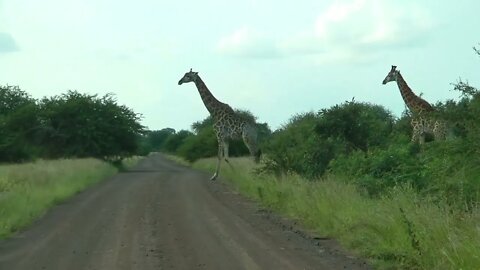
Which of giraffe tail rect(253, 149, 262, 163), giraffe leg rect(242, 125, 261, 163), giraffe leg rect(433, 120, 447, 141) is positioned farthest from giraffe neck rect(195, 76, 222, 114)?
giraffe leg rect(433, 120, 447, 141)

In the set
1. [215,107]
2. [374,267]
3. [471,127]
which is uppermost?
[215,107]

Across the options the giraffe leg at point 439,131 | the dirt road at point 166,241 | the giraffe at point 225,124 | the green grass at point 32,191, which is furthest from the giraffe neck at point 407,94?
the green grass at point 32,191

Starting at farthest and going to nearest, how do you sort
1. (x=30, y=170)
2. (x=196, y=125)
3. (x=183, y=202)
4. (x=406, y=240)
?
(x=196, y=125), (x=30, y=170), (x=183, y=202), (x=406, y=240)

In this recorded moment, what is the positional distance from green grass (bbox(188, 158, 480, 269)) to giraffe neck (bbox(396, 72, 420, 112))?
5016 millimetres

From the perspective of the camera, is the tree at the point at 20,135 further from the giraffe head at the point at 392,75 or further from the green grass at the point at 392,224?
the green grass at the point at 392,224

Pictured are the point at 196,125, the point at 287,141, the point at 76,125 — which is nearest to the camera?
the point at 287,141

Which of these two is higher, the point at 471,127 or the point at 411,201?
the point at 471,127

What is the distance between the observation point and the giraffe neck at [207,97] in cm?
3148

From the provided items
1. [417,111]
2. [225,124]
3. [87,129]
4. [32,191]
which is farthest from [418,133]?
[87,129]

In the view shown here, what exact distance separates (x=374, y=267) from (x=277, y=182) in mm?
11723

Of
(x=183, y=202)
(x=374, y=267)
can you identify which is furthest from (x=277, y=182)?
(x=374, y=267)

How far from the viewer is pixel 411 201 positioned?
1290 cm

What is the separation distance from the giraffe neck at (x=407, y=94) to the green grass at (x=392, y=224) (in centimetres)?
502

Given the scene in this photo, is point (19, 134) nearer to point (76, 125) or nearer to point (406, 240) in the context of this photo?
point (76, 125)
